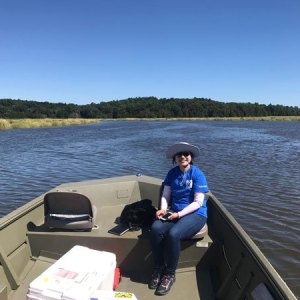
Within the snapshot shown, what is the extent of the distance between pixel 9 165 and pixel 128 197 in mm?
13552

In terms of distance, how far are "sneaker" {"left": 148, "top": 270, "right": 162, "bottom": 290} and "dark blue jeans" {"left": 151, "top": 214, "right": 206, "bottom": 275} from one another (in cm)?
6

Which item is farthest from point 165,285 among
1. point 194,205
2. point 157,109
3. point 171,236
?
point 157,109

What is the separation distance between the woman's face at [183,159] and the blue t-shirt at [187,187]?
0.30ft

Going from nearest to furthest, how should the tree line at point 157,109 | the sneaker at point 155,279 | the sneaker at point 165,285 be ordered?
the sneaker at point 165,285 → the sneaker at point 155,279 → the tree line at point 157,109

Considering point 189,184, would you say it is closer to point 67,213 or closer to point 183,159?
point 183,159

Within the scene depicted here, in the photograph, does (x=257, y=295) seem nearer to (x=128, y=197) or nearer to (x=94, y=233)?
(x=94, y=233)

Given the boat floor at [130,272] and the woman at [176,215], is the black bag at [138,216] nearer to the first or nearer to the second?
the boat floor at [130,272]

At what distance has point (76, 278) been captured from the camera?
116 inches

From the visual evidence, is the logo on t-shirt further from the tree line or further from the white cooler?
the tree line

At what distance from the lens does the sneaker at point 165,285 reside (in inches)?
157

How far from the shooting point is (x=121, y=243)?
4.48m

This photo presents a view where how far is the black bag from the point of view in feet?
15.7

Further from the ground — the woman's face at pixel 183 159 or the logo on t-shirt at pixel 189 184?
the woman's face at pixel 183 159

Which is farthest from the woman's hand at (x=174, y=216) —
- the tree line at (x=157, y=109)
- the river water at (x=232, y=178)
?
the tree line at (x=157, y=109)
